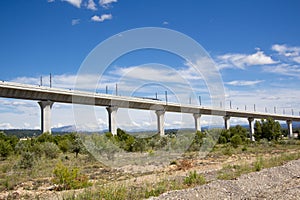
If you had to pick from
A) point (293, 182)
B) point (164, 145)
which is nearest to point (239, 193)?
A: point (293, 182)

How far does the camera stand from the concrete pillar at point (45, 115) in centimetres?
4116

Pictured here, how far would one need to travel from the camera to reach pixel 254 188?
12539mm

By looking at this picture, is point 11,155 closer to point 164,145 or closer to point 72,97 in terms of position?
point 72,97

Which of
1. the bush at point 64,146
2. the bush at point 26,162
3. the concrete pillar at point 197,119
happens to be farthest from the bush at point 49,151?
the concrete pillar at point 197,119

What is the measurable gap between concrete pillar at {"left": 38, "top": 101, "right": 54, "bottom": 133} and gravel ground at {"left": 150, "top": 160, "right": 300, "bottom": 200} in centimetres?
3205

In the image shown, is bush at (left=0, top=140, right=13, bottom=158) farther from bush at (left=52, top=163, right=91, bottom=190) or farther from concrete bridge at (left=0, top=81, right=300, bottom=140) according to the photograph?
bush at (left=52, top=163, right=91, bottom=190)

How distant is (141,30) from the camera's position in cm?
2067

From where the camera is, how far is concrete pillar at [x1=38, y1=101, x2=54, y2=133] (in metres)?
41.2

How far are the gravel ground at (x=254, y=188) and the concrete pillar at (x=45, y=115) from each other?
32046 mm

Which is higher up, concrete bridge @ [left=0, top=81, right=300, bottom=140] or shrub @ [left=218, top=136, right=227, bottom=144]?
concrete bridge @ [left=0, top=81, right=300, bottom=140]

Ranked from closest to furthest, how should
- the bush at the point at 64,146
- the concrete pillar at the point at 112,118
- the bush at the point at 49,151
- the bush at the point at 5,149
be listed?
the bush at the point at 49,151
the bush at the point at 5,149
the bush at the point at 64,146
the concrete pillar at the point at 112,118

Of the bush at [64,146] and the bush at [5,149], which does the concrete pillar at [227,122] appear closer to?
the bush at [64,146]

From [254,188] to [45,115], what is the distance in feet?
111

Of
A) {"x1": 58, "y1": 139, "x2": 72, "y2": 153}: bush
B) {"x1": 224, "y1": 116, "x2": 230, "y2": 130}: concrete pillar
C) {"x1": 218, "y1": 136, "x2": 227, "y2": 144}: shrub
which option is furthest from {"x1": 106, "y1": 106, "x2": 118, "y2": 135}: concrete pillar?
{"x1": 224, "y1": 116, "x2": 230, "y2": 130}: concrete pillar
